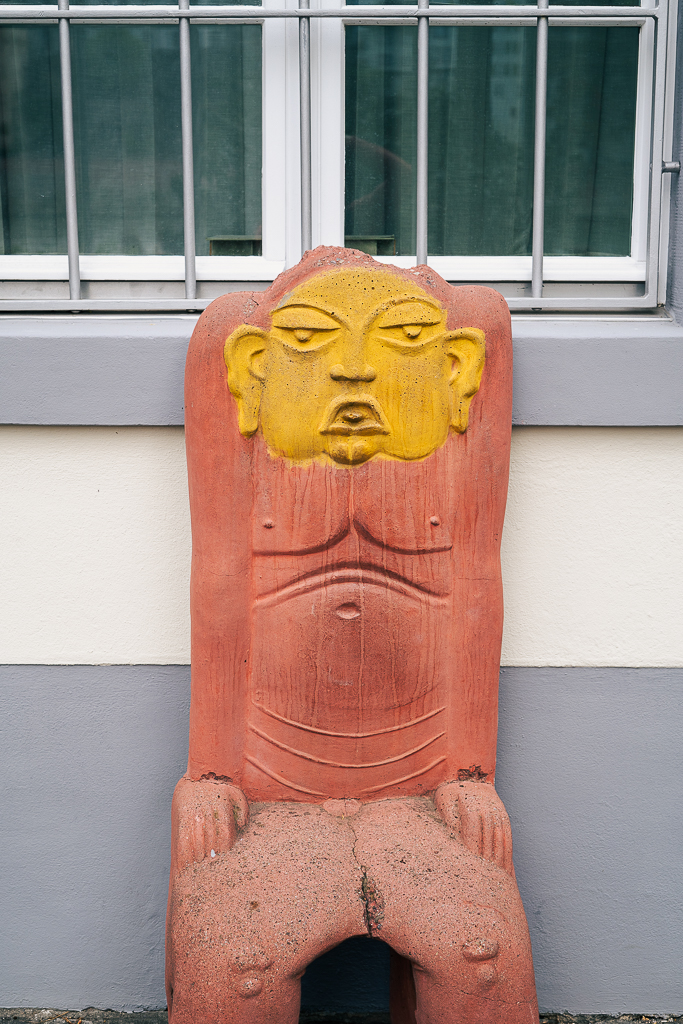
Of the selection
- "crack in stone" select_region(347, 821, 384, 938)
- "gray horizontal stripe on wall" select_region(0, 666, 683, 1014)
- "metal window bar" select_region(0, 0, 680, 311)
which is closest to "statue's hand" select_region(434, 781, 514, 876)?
"crack in stone" select_region(347, 821, 384, 938)

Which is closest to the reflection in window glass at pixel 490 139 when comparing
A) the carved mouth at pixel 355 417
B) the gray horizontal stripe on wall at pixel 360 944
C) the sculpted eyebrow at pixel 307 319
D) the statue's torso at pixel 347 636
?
the sculpted eyebrow at pixel 307 319

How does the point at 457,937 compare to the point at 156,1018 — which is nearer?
the point at 457,937

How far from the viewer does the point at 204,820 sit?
5.76 feet

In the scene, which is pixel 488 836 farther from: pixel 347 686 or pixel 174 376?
pixel 174 376

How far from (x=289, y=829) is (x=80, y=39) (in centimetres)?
207

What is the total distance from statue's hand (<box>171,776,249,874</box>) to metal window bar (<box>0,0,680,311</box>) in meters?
1.18

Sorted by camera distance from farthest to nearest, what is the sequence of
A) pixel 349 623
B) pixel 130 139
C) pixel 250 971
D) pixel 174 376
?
pixel 130 139 < pixel 174 376 < pixel 349 623 < pixel 250 971

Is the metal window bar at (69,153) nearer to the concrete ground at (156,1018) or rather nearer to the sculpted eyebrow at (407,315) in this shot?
the sculpted eyebrow at (407,315)

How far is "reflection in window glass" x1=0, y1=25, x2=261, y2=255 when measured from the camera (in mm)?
2334

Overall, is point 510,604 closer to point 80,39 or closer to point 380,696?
point 380,696

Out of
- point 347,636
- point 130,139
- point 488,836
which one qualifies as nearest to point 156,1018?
point 488,836

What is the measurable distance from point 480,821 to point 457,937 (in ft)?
0.82

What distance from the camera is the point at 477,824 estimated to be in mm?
1785

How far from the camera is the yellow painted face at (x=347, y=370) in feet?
5.78
